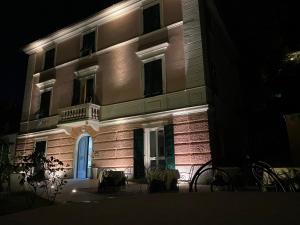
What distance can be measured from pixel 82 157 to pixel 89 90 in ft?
12.3

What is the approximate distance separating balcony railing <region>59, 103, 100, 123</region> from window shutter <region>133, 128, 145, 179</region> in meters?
2.67

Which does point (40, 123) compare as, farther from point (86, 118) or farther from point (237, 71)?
point (237, 71)

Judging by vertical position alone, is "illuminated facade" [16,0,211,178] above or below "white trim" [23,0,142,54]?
below

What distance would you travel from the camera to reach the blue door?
13.3m

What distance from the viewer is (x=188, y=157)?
9.80 m

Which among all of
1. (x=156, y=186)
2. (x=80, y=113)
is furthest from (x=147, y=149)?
(x=80, y=113)

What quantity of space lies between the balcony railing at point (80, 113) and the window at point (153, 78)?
296cm

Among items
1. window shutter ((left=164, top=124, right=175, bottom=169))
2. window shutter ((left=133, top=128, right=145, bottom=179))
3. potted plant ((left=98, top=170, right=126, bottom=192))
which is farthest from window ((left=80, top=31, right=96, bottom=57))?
potted plant ((left=98, top=170, right=126, bottom=192))

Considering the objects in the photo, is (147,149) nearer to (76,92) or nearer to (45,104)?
A: (76,92)

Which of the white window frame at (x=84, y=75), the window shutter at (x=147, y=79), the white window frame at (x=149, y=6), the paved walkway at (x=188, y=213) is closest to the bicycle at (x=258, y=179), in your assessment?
the paved walkway at (x=188, y=213)

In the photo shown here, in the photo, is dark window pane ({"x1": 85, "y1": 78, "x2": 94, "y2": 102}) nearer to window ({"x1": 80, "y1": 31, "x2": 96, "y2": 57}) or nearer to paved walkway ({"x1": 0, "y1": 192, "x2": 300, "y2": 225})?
window ({"x1": 80, "y1": 31, "x2": 96, "y2": 57})

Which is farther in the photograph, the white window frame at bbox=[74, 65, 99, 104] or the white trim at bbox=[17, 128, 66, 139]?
the white trim at bbox=[17, 128, 66, 139]

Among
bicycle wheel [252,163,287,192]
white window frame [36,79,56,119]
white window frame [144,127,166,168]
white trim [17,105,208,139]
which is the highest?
white window frame [36,79,56,119]

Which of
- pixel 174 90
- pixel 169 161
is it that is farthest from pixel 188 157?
pixel 174 90
